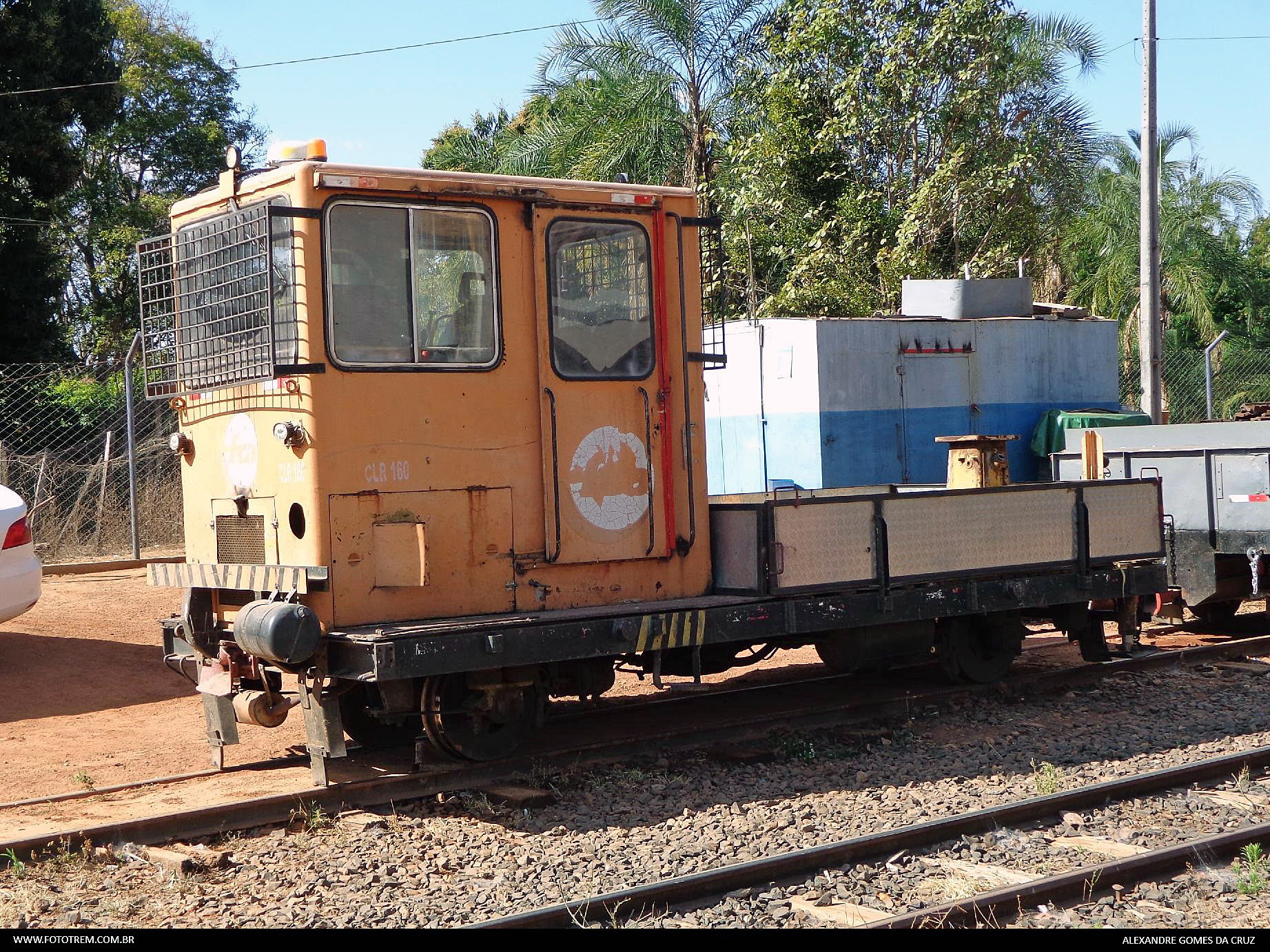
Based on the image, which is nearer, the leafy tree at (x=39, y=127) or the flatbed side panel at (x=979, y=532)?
the flatbed side panel at (x=979, y=532)

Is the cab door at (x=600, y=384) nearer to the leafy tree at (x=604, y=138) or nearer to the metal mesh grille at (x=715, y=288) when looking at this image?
the metal mesh grille at (x=715, y=288)

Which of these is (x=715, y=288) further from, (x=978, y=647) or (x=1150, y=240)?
(x=1150, y=240)

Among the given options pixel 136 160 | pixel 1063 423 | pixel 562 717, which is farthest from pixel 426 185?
pixel 136 160

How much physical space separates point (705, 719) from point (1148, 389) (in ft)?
29.5

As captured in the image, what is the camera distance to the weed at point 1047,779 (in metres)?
6.71

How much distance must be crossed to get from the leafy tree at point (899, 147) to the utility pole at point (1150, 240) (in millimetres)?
3930

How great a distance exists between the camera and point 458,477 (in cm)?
680

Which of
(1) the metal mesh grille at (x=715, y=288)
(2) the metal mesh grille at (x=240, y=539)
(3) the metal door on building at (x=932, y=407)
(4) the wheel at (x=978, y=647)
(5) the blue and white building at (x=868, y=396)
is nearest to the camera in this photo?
(2) the metal mesh grille at (x=240, y=539)

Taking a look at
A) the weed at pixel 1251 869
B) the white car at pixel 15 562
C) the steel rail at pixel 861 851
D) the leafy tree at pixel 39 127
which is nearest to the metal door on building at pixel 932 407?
the steel rail at pixel 861 851

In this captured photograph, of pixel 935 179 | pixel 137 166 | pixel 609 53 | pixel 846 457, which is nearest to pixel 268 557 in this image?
pixel 846 457

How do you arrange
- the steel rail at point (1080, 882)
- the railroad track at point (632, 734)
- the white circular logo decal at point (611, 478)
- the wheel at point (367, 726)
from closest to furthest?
1. the steel rail at point (1080, 882)
2. the railroad track at point (632, 734)
3. the white circular logo decal at point (611, 478)
4. the wheel at point (367, 726)

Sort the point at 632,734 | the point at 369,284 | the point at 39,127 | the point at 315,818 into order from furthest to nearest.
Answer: the point at 39,127
the point at 632,734
the point at 369,284
the point at 315,818

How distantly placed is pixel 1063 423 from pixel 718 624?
10.2 m

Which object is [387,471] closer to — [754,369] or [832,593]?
[832,593]
